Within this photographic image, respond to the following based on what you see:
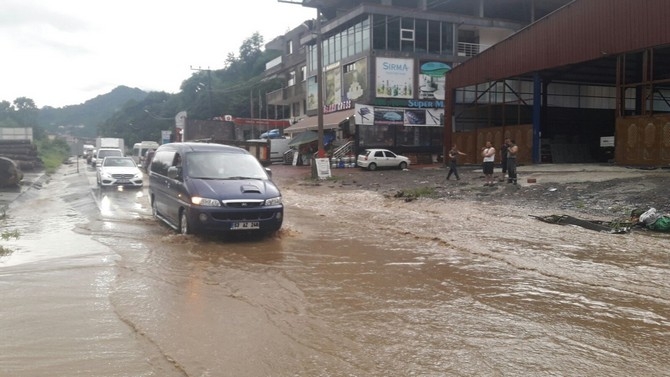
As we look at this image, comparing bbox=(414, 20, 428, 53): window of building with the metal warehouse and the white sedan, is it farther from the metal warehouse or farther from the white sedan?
the white sedan

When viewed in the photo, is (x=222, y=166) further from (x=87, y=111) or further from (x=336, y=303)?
(x=87, y=111)

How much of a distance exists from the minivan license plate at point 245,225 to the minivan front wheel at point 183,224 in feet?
2.78

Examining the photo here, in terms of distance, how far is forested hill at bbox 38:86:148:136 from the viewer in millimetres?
124312

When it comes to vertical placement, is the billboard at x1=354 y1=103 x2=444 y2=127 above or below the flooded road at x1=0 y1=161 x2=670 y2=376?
above

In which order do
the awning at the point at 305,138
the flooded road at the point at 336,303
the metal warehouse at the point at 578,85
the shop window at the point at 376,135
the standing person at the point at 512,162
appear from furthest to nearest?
the awning at the point at 305,138 < the shop window at the point at 376,135 < the metal warehouse at the point at 578,85 < the standing person at the point at 512,162 < the flooded road at the point at 336,303

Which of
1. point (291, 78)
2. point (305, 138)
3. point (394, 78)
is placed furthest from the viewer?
point (291, 78)

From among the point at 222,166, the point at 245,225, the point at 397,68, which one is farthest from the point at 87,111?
the point at 245,225

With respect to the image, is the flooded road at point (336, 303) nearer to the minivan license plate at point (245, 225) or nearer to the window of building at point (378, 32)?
the minivan license plate at point (245, 225)

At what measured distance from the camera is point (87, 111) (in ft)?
429

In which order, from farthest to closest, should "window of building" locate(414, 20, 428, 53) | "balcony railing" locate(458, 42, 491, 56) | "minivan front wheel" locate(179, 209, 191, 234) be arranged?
"balcony railing" locate(458, 42, 491, 56) → "window of building" locate(414, 20, 428, 53) → "minivan front wheel" locate(179, 209, 191, 234)

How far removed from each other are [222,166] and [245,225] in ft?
5.34

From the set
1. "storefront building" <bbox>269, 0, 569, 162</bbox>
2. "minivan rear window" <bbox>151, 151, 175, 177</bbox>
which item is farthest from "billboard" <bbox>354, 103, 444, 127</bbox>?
"minivan rear window" <bbox>151, 151, 175, 177</bbox>

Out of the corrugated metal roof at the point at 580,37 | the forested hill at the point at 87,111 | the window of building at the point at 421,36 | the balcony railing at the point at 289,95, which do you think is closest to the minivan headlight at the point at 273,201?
the corrugated metal roof at the point at 580,37

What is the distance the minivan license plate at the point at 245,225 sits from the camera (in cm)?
914
